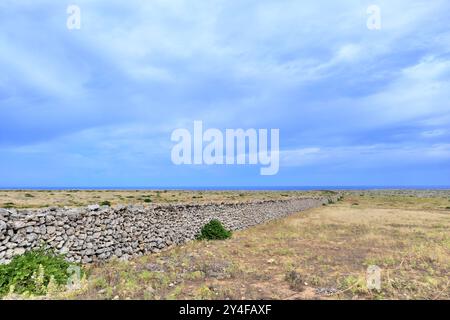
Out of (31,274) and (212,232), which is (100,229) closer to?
(31,274)

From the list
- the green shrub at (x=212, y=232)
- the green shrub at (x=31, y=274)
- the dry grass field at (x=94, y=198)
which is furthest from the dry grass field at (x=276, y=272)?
the dry grass field at (x=94, y=198)

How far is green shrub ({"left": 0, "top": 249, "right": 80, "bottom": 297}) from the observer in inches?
337

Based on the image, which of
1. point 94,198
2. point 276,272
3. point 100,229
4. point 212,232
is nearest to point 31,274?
point 100,229

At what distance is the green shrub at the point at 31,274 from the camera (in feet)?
28.1

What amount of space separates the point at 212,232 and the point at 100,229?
8.18m

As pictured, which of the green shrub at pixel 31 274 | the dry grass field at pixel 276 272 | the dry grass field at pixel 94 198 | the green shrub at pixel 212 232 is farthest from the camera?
the dry grass field at pixel 94 198

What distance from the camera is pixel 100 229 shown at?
1275 cm

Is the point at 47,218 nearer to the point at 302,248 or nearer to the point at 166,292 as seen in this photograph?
the point at 166,292

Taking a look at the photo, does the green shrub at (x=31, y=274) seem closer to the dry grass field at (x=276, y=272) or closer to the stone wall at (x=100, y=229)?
the stone wall at (x=100, y=229)

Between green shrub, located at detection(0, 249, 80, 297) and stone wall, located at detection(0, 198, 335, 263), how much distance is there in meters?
0.49

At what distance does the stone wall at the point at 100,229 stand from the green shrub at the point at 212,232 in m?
0.37
